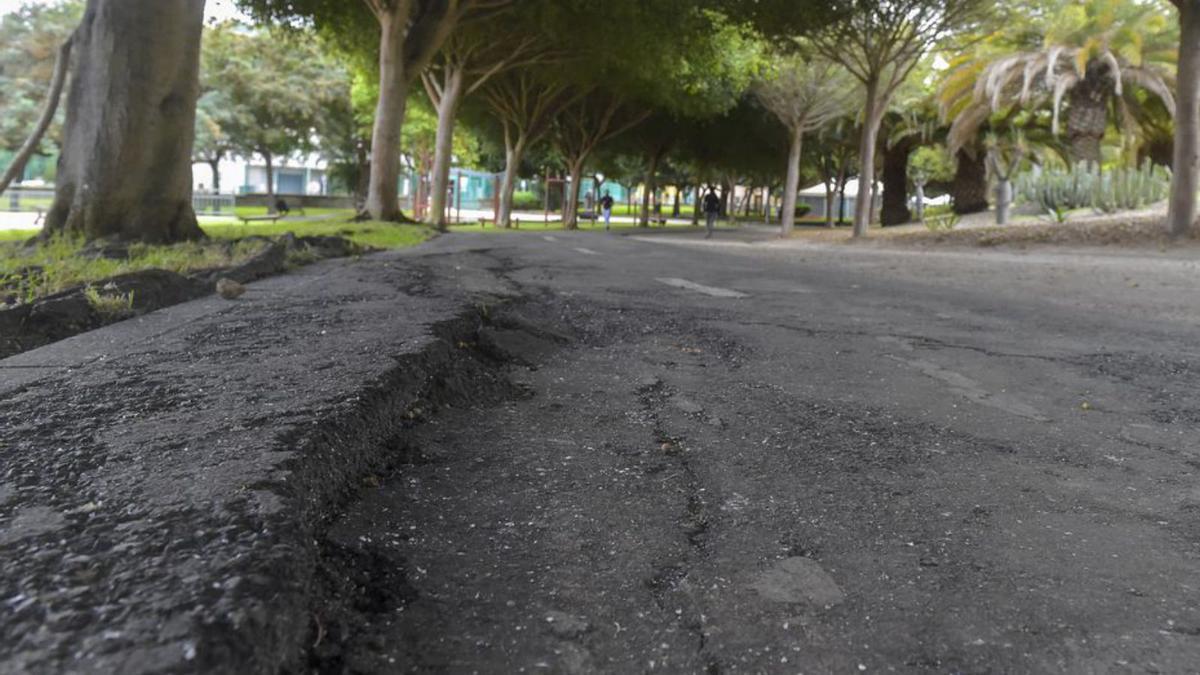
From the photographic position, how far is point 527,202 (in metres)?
73.0

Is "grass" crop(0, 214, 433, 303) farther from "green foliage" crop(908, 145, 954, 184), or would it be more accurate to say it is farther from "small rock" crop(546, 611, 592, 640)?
"green foliage" crop(908, 145, 954, 184)

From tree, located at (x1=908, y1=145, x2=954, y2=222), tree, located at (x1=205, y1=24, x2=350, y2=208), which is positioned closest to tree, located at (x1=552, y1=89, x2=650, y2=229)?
tree, located at (x1=205, y1=24, x2=350, y2=208)

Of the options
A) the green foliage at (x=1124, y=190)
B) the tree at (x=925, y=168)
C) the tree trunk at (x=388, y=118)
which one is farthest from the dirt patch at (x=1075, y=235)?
the tree at (x=925, y=168)

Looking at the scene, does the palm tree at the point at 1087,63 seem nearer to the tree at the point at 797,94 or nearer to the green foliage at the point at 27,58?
the tree at the point at 797,94

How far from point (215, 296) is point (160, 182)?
164 inches

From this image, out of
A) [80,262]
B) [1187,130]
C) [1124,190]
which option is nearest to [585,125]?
[1124,190]

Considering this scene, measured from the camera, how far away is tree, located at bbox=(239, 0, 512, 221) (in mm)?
17312

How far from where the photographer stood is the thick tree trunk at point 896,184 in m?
35.7

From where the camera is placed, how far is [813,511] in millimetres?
2389

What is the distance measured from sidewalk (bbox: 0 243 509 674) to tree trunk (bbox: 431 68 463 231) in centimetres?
2124

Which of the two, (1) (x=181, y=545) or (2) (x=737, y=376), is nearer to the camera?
(1) (x=181, y=545)

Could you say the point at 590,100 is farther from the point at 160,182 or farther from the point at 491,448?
the point at 491,448

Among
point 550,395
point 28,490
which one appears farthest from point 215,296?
point 28,490

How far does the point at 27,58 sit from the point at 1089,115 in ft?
117
